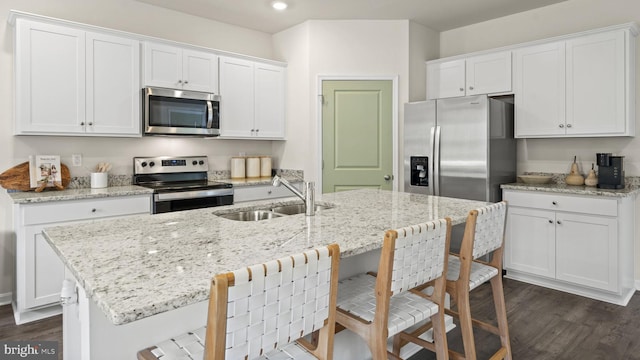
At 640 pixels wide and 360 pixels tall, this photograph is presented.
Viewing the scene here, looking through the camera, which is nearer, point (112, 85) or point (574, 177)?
point (112, 85)

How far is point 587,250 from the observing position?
3258 millimetres

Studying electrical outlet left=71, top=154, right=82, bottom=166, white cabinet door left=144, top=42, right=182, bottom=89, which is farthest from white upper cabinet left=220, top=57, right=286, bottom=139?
electrical outlet left=71, top=154, right=82, bottom=166

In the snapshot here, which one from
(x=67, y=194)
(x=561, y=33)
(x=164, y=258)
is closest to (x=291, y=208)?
(x=164, y=258)

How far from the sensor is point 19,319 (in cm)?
284

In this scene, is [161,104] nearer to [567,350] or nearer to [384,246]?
[384,246]

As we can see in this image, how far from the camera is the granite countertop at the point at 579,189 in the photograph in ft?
10.2

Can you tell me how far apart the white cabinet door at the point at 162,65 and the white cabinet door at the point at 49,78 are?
20.6 inches

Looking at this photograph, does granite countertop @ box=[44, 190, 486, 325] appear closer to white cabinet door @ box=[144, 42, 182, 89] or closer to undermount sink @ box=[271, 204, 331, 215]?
undermount sink @ box=[271, 204, 331, 215]

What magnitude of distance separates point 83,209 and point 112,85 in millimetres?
1107

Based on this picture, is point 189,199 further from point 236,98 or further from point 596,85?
point 596,85

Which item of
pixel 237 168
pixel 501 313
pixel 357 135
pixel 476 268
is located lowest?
pixel 501 313

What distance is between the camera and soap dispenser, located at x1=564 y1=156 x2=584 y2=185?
3578 millimetres

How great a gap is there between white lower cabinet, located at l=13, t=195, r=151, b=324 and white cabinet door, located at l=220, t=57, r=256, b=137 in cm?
163

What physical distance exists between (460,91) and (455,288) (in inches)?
115
